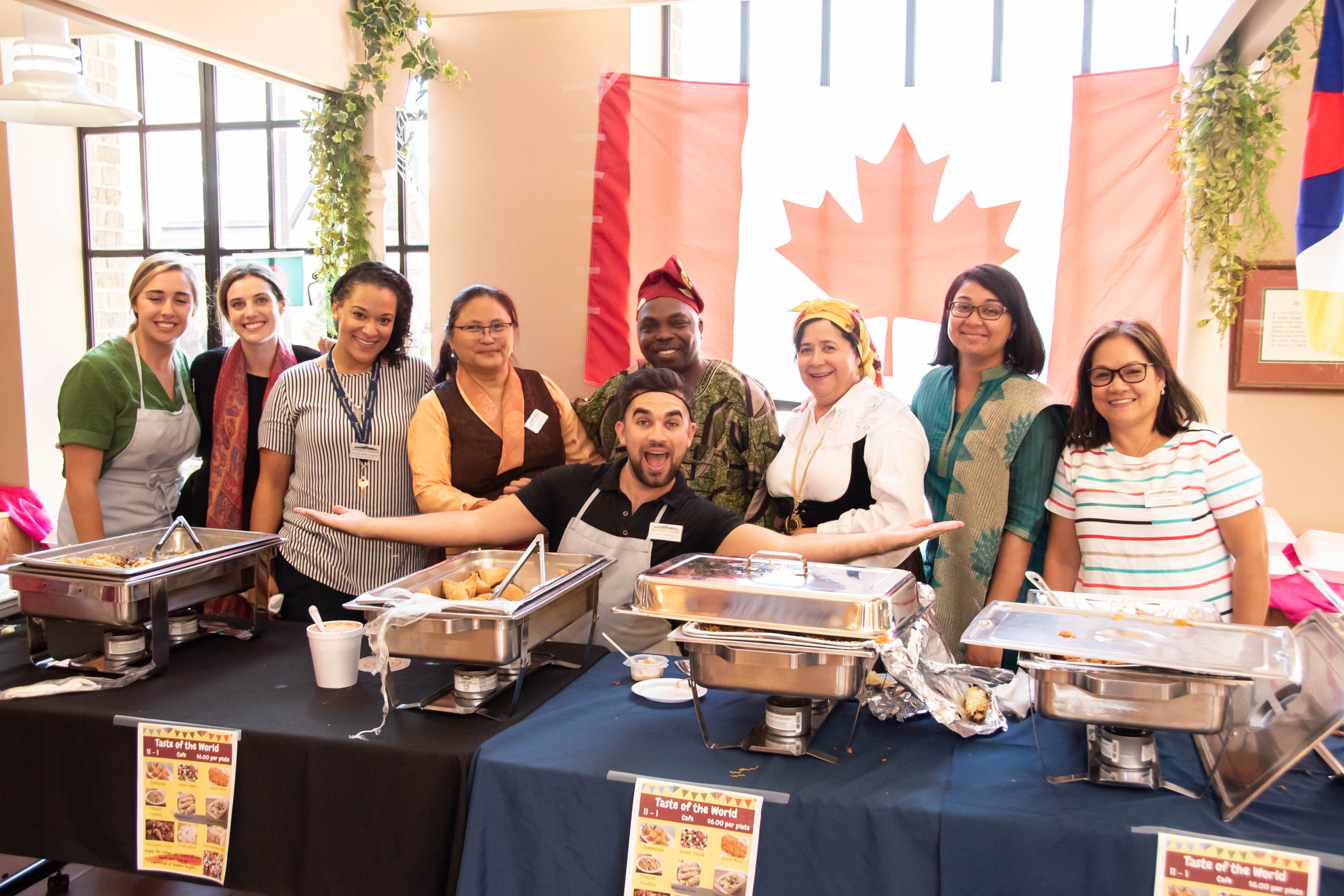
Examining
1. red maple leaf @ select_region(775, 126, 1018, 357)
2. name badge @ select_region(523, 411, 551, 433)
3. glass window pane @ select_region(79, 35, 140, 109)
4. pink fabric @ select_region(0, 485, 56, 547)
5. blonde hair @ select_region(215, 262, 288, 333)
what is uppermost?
glass window pane @ select_region(79, 35, 140, 109)

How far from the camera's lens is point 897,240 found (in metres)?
3.90

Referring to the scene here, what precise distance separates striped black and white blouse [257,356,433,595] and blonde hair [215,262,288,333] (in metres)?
0.40

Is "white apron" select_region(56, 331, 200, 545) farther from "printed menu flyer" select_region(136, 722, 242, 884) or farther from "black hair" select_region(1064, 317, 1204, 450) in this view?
"black hair" select_region(1064, 317, 1204, 450)

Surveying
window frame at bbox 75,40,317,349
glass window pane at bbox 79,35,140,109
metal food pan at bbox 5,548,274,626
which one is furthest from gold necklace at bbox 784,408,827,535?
glass window pane at bbox 79,35,140,109

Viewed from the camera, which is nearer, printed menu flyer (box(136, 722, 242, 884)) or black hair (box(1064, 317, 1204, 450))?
printed menu flyer (box(136, 722, 242, 884))

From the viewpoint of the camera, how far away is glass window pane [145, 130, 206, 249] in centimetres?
583

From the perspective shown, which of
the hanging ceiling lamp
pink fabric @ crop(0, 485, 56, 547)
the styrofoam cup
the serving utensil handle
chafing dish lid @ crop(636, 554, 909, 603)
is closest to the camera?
chafing dish lid @ crop(636, 554, 909, 603)

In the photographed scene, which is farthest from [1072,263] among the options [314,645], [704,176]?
[314,645]

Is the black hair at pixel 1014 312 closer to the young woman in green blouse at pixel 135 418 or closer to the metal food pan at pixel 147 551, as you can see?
the metal food pan at pixel 147 551

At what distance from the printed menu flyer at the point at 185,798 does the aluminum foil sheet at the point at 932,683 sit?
1192 mm

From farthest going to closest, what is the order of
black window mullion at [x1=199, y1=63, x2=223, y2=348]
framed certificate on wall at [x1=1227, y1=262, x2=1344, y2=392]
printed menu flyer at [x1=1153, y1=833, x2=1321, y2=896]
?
black window mullion at [x1=199, y1=63, x2=223, y2=348] → framed certificate on wall at [x1=1227, y1=262, x2=1344, y2=392] → printed menu flyer at [x1=1153, y1=833, x2=1321, y2=896]

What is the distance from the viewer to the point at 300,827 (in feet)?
5.46

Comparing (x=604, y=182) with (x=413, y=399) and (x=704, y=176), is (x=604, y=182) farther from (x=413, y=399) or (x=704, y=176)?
(x=413, y=399)

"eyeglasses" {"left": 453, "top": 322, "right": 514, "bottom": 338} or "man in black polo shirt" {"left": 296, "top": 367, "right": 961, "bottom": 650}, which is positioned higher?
"eyeglasses" {"left": 453, "top": 322, "right": 514, "bottom": 338}
